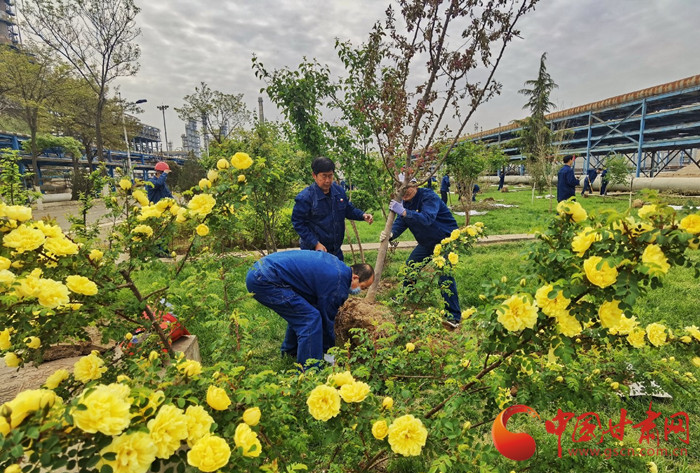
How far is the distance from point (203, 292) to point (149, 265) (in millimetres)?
358

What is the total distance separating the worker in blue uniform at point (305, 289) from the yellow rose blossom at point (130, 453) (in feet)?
5.92

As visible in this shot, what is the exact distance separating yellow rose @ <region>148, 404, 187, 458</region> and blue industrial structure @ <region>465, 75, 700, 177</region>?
21679mm

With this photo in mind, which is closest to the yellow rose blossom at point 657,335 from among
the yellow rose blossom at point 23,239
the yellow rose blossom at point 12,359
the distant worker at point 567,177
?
the yellow rose blossom at point 23,239

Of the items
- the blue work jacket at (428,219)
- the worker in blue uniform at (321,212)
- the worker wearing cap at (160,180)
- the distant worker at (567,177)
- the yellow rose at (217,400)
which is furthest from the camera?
the distant worker at (567,177)

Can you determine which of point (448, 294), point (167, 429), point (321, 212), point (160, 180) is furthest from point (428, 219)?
Answer: point (160, 180)

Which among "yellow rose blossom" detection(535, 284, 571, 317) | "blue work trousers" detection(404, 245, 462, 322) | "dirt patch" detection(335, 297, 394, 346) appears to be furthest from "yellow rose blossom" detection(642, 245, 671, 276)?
"blue work trousers" detection(404, 245, 462, 322)

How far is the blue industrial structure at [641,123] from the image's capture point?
21.7m

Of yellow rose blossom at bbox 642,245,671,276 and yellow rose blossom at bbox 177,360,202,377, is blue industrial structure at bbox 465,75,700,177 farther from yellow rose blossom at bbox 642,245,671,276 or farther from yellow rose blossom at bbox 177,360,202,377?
yellow rose blossom at bbox 177,360,202,377

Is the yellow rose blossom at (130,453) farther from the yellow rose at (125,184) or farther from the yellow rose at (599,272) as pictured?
the yellow rose at (125,184)

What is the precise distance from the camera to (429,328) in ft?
6.87

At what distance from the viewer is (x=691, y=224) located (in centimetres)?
82

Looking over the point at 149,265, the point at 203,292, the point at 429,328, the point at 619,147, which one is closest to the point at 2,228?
the point at 149,265

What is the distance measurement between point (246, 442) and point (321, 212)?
3.12m

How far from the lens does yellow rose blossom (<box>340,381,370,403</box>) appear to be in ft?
3.33
